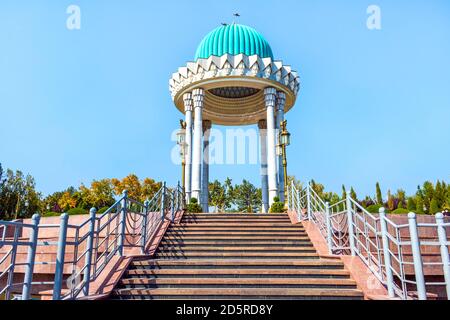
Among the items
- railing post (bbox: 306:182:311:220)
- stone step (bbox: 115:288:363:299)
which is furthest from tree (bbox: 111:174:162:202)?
stone step (bbox: 115:288:363:299)

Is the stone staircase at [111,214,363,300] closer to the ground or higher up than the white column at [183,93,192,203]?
closer to the ground

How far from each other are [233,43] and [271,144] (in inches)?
226

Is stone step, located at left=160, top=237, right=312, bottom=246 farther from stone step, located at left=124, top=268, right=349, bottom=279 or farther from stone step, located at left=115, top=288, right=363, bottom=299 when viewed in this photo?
stone step, located at left=115, top=288, right=363, bottom=299

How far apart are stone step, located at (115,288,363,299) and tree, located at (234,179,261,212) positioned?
36.0m

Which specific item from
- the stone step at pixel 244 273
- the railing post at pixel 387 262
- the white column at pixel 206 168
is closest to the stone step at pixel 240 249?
the stone step at pixel 244 273

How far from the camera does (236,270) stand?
5820mm

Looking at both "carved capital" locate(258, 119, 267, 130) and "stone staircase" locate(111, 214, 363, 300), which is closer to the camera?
"stone staircase" locate(111, 214, 363, 300)

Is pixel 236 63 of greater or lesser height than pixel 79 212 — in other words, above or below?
above

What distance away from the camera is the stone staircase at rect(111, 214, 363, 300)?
5.15 m

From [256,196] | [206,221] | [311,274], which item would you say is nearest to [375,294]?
[311,274]

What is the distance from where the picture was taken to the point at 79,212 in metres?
12.4

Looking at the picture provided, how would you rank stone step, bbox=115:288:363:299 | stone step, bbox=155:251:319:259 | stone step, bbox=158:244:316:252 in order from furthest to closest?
stone step, bbox=158:244:316:252 < stone step, bbox=155:251:319:259 < stone step, bbox=115:288:363:299
